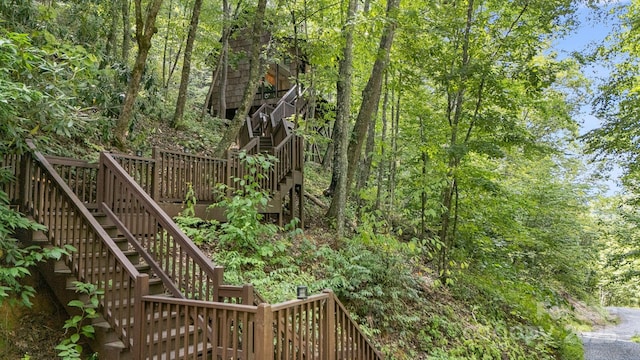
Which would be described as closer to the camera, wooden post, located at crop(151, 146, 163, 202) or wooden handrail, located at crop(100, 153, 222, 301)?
wooden handrail, located at crop(100, 153, 222, 301)

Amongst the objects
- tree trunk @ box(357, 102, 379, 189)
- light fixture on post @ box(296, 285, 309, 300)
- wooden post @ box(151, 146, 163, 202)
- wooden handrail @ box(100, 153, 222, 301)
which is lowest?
light fixture on post @ box(296, 285, 309, 300)

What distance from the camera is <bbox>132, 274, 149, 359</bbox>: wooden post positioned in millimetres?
3869

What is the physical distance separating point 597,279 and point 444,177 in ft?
67.5

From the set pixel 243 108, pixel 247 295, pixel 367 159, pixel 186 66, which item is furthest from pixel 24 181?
pixel 367 159

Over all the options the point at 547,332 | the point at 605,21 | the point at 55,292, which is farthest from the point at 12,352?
the point at 605,21

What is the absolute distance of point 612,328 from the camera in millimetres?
17516

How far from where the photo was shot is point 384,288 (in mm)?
7250

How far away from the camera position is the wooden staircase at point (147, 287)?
345 centimetres

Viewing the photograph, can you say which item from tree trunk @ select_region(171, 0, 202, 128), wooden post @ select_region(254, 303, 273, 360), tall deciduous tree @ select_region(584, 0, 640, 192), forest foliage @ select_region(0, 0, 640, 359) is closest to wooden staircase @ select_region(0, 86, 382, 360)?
wooden post @ select_region(254, 303, 273, 360)

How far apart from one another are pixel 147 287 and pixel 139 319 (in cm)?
31

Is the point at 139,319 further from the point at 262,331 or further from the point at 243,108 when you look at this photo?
the point at 243,108

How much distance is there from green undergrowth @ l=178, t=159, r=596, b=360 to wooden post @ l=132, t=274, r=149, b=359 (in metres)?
1.55

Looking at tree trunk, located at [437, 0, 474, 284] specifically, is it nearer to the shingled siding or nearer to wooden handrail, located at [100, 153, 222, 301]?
wooden handrail, located at [100, 153, 222, 301]

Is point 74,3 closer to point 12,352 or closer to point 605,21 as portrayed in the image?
point 12,352
